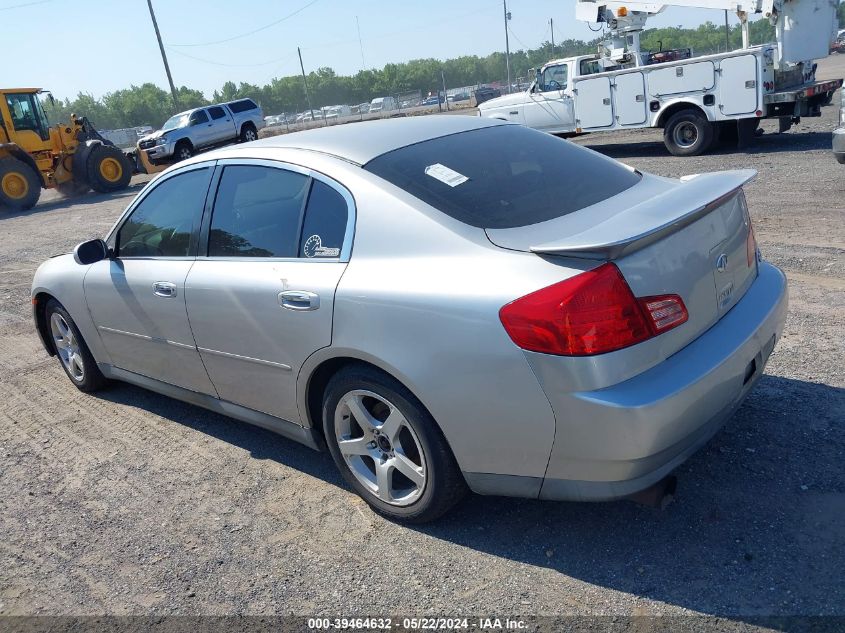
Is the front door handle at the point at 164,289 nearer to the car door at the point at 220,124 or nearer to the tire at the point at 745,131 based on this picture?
the tire at the point at 745,131

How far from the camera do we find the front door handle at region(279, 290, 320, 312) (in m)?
3.11

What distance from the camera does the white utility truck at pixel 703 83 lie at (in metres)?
12.5

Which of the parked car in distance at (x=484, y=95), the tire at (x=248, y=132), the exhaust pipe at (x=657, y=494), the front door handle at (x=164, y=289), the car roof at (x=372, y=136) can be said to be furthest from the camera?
the parked car in distance at (x=484, y=95)

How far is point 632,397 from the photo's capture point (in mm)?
2434

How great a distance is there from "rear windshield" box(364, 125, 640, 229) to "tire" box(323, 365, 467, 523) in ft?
2.56

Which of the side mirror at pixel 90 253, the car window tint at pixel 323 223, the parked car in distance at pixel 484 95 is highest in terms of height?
the car window tint at pixel 323 223

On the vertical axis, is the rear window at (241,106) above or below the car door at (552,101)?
above

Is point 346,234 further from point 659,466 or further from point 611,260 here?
point 659,466

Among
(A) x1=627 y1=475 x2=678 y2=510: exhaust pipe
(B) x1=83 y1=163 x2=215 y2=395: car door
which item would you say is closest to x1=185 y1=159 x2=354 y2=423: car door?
(B) x1=83 y1=163 x2=215 y2=395: car door

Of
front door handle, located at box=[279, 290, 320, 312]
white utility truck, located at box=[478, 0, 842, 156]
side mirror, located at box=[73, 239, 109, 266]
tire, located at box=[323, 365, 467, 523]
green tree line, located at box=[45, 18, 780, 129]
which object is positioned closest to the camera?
tire, located at box=[323, 365, 467, 523]

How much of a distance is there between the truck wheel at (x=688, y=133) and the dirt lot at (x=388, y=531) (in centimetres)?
917

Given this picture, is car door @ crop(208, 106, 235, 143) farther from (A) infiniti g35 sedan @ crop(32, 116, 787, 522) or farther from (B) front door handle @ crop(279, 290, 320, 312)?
(B) front door handle @ crop(279, 290, 320, 312)

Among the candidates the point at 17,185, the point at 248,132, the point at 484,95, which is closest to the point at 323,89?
the point at 484,95

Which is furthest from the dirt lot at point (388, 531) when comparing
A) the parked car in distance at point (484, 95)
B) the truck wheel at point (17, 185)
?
the parked car in distance at point (484, 95)
